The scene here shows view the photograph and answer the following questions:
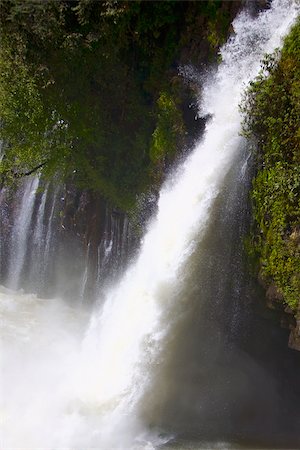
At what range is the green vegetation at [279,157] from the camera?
6.63 m

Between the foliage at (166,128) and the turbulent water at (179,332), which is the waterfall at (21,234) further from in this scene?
the turbulent water at (179,332)

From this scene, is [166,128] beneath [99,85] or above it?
beneath

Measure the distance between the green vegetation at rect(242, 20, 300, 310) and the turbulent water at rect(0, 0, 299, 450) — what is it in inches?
15.5

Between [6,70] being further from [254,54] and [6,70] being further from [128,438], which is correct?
[128,438]

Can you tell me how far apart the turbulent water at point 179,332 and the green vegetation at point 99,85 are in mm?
944

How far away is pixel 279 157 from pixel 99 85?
4.70m

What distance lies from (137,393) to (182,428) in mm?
1009

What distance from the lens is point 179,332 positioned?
832 cm

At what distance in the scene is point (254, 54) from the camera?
7.28 metres

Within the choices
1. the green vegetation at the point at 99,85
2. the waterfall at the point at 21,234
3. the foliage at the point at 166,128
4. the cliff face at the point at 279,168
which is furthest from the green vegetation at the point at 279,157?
the waterfall at the point at 21,234

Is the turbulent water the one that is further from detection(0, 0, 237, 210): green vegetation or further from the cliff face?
detection(0, 0, 237, 210): green vegetation

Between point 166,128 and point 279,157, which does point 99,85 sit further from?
point 279,157

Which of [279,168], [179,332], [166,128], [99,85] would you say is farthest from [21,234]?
[279,168]

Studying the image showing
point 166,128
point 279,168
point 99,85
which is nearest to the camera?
point 279,168
